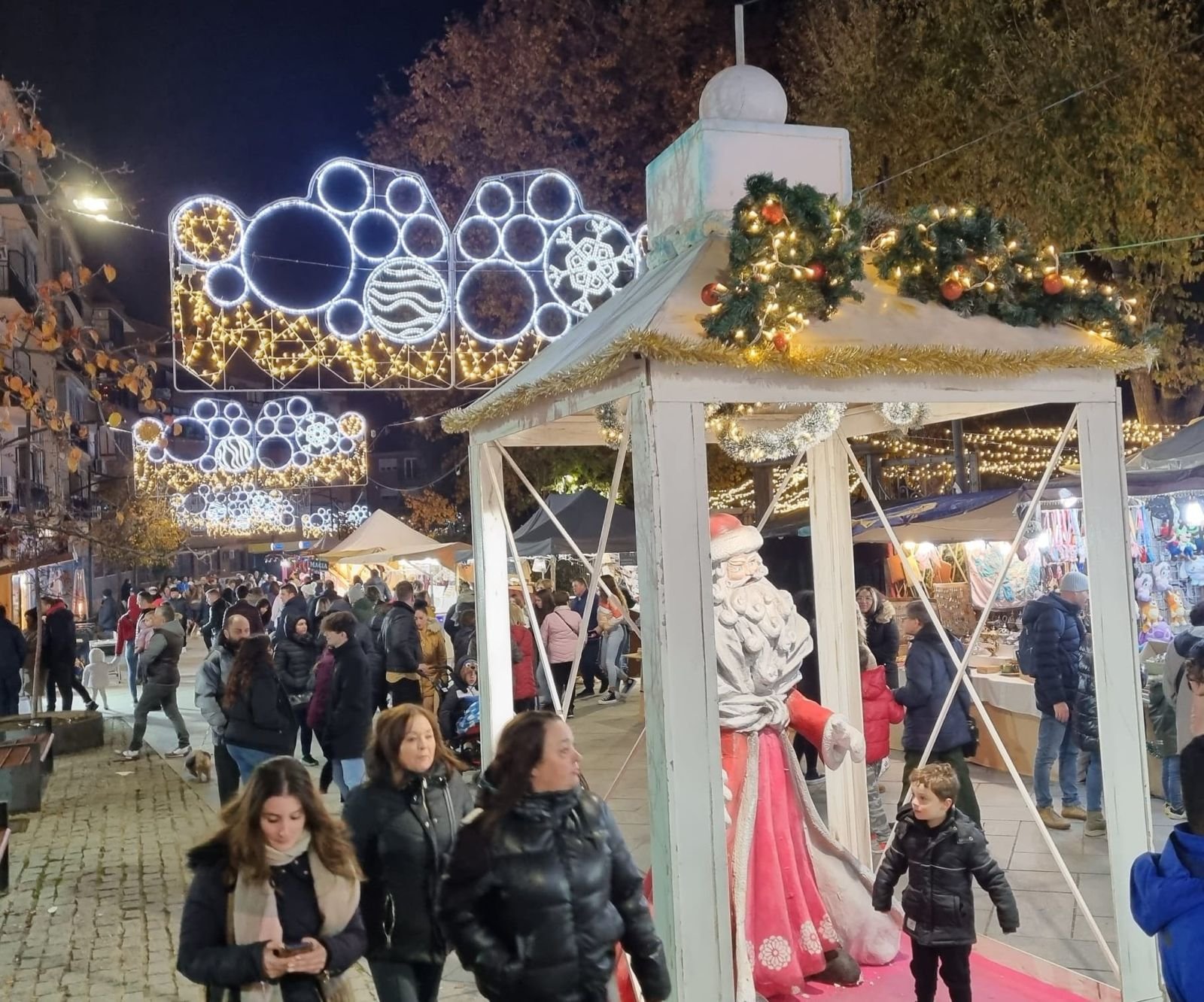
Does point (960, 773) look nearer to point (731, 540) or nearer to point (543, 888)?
point (731, 540)

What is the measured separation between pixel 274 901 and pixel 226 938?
154mm

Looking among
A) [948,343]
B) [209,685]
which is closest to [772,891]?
[948,343]

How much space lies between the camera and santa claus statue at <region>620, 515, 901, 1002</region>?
461 centimetres

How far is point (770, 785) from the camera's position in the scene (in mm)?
4738

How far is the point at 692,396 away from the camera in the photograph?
4180 millimetres

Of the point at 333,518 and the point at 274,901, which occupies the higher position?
the point at 333,518

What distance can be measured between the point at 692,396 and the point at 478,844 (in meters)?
1.86

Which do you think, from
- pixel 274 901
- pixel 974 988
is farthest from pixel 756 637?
→ pixel 274 901

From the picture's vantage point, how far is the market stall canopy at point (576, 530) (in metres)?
14.6

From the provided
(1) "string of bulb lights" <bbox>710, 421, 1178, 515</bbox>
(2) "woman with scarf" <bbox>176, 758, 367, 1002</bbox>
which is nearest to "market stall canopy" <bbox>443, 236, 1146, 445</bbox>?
(2) "woman with scarf" <bbox>176, 758, 367, 1002</bbox>

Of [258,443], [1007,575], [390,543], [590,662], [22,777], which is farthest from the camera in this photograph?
[258,443]

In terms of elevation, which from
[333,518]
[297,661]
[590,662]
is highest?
[333,518]

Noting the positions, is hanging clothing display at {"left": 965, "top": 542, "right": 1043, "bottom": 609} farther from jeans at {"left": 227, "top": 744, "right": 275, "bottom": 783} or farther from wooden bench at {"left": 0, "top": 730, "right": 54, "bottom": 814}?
wooden bench at {"left": 0, "top": 730, "right": 54, "bottom": 814}

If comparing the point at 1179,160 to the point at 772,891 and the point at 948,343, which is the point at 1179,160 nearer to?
the point at 948,343
